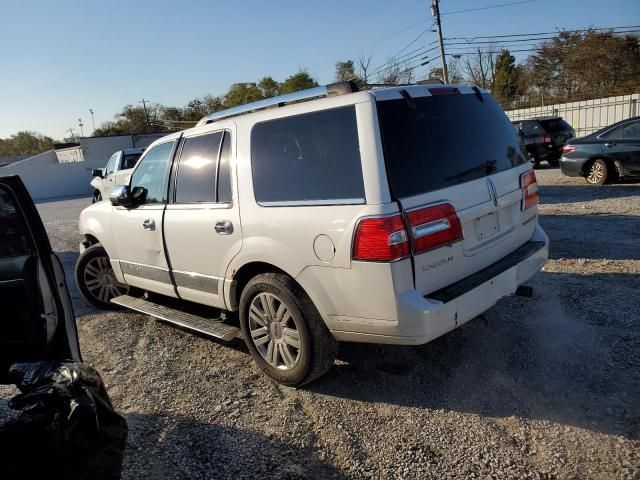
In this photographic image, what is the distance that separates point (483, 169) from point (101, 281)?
4500 millimetres

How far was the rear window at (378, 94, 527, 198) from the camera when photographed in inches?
119

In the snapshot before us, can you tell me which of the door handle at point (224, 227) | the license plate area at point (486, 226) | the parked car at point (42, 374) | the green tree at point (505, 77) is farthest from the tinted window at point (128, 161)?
the green tree at point (505, 77)

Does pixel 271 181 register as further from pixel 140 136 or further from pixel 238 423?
pixel 140 136

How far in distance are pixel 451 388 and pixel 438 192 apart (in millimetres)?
1400

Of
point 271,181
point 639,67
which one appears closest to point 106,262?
point 271,181

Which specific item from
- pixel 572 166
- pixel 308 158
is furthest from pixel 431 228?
pixel 572 166

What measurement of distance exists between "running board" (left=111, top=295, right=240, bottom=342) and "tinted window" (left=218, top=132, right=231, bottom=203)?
1.05 metres

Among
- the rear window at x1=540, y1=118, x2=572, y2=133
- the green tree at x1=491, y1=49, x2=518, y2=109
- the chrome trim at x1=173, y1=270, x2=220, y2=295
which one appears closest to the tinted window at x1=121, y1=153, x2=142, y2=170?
the chrome trim at x1=173, y1=270, x2=220, y2=295

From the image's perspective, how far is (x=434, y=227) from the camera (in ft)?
9.78

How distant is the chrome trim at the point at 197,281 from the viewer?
4.10m

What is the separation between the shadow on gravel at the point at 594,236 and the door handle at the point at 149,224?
15.8ft

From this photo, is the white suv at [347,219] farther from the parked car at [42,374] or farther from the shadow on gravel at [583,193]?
the shadow on gravel at [583,193]

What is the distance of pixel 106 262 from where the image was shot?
18.8 ft

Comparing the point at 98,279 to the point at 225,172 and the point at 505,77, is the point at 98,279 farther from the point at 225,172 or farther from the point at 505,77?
the point at 505,77
